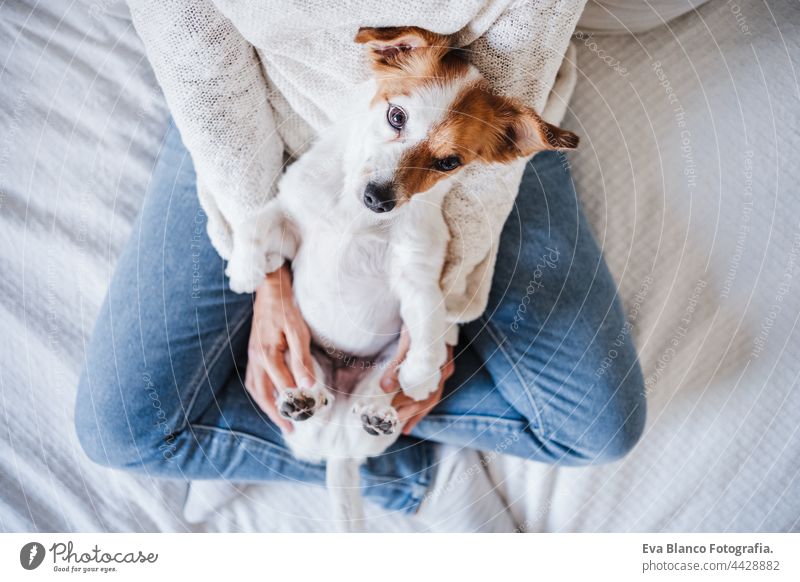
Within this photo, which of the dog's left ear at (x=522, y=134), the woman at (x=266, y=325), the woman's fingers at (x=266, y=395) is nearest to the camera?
the dog's left ear at (x=522, y=134)

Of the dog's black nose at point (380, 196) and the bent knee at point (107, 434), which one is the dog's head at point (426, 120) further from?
the bent knee at point (107, 434)

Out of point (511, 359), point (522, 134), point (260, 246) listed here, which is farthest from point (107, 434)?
point (522, 134)

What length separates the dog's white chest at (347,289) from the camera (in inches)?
28.1

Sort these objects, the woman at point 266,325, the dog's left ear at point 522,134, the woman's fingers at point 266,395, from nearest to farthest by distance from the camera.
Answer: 1. the dog's left ear at point 522,134
2. the woman at point 266,325
3. the woman's fingers at point 266,395

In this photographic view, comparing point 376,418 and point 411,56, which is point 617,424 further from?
point 411,56

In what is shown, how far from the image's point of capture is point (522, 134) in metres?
0.61

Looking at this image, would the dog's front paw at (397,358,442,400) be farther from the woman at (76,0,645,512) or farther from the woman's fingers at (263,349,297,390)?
the woman's fingers at (263,349,297,390)

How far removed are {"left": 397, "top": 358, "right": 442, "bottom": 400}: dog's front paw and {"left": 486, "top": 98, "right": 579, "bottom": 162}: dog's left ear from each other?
0.91 feet

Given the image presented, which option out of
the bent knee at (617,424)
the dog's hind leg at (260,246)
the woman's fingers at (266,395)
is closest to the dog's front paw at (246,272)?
the dog's hind leg at (260,246)

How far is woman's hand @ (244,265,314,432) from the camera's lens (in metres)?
0.76

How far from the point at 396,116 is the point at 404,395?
0.38m

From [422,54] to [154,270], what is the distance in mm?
492

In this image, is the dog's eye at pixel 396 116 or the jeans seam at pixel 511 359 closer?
the dog's eye at pixel 396 116
